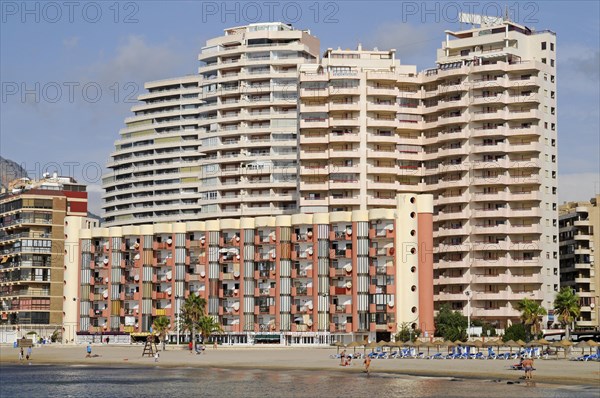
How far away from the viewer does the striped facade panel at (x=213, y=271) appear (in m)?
166

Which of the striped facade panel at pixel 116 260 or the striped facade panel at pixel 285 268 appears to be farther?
the striped facade panel at pixel 116 260

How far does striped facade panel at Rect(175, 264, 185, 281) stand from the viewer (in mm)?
168875

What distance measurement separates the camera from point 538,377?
94625 millimetres

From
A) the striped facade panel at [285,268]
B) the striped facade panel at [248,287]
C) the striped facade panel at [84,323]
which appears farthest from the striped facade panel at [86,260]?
the striped facade panel at [285,268]

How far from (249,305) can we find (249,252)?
27.5 ft

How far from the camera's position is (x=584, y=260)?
189625 millimetres

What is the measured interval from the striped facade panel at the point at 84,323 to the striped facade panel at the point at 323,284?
42.1 m

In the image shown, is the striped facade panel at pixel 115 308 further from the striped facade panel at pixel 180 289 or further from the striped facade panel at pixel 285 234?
the striped facade panel at pixel 285 234

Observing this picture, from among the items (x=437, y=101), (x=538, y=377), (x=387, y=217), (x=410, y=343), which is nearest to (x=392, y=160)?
(x=437, y=101)

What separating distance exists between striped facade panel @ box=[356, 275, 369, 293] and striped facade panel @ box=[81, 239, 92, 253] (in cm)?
4934

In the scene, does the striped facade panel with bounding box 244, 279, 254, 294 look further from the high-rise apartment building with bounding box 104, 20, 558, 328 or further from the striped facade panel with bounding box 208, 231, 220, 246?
the high-rise apartment building with bounding box 104, 20, 558, 328

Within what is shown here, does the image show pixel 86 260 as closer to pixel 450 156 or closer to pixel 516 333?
pixel 450 156

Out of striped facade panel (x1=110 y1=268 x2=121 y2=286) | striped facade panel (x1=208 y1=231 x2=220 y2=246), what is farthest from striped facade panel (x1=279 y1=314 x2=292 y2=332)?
striped facade panel (x1=110 y1=268 x2=121 y2=286)

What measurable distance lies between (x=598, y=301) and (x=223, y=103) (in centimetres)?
7756
